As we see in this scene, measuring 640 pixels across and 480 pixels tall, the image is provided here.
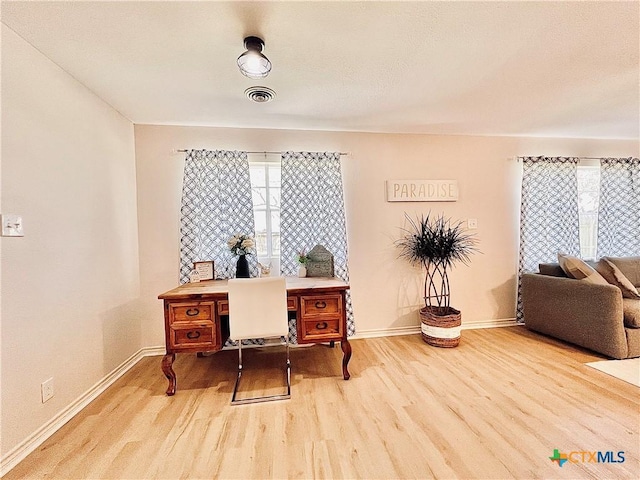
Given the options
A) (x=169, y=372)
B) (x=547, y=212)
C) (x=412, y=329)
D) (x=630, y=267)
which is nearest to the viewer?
(x=169, y=372)

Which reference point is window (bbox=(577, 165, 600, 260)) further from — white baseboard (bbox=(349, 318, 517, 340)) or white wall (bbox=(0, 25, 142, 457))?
white wall (bbox=(0, 25, 142, 457))

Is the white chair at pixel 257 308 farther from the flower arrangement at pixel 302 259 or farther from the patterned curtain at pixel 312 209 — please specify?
the patterned curtain at pixel 312 209

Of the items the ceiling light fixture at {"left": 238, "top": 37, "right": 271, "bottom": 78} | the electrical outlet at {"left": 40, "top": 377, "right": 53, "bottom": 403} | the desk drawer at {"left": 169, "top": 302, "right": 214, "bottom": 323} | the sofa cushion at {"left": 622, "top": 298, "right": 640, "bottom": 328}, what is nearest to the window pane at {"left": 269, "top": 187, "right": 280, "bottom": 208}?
the desk drawer at {"left": 169, "top": 302, "right": 214, "bottom": 323}

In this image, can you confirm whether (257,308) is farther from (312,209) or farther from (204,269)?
(312,209)

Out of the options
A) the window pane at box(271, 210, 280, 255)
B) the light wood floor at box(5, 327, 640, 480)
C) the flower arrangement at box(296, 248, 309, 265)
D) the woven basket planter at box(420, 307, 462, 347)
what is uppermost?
A: the window pane at box(271, 210, 280, 255)

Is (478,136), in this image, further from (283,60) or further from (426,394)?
(426,394)

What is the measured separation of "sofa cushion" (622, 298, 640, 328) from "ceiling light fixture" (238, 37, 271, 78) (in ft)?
12.0

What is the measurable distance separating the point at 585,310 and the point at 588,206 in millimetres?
1799

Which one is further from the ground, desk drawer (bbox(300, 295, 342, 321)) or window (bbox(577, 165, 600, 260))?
window (bbox(577, 165, 600, 260))

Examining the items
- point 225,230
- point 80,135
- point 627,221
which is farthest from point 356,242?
point 627,221

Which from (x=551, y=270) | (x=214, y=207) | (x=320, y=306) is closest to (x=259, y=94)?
(x=214, y=207)

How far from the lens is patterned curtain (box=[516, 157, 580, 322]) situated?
341 cm

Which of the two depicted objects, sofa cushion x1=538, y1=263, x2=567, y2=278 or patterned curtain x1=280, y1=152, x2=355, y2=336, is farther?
sofa cushion x1=538, y1=263, x2=567, y2=278

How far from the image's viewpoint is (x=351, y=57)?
1.84m
